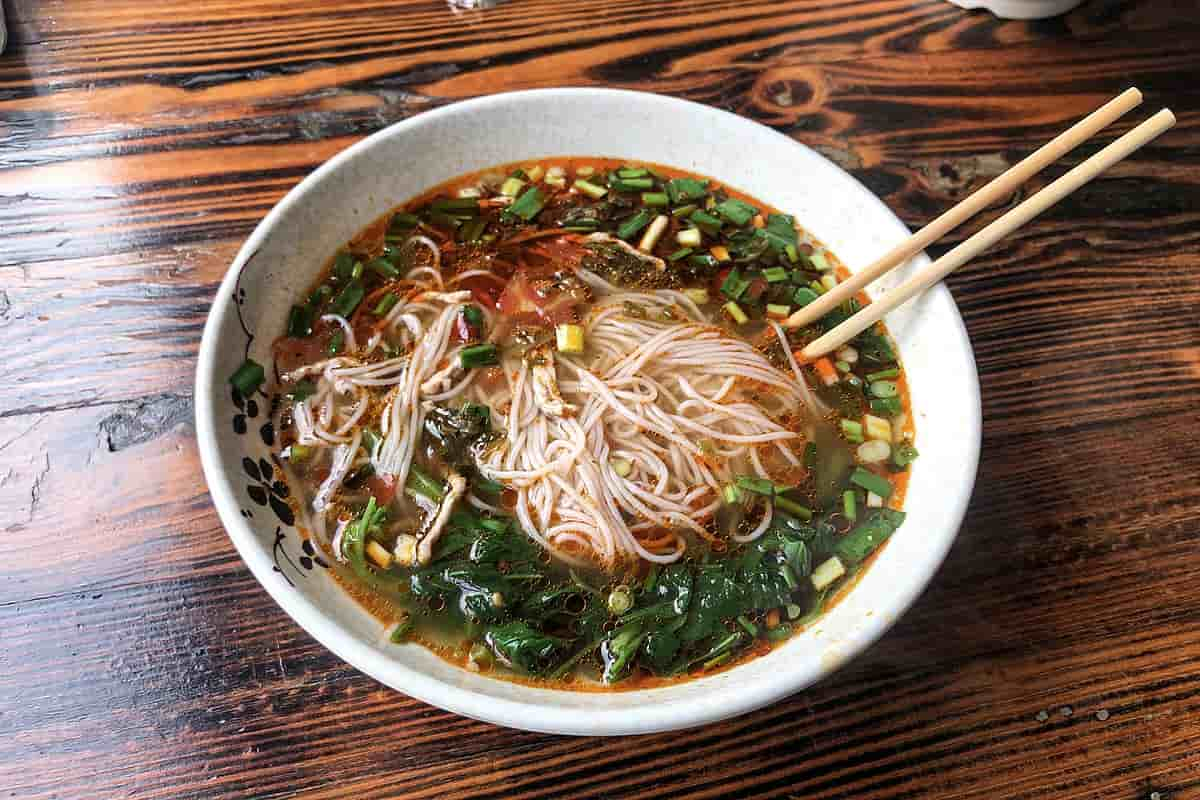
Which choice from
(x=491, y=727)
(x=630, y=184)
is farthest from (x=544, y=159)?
(x=491, y=727)

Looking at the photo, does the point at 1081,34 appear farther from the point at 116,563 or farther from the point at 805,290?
the point at 116,563

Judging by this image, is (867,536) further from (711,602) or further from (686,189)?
(686,189)

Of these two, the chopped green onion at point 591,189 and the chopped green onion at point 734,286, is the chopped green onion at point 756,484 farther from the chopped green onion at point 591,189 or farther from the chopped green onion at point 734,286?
the chopped green onion at point 591,189

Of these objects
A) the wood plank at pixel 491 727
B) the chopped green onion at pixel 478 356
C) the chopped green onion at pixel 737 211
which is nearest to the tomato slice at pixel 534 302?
the chopped green onion at pixel 478 356

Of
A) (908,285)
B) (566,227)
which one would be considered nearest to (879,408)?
(908,285)

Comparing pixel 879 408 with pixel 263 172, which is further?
pixel 263 172
